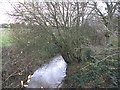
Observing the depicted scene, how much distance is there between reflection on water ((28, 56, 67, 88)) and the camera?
2859 mm

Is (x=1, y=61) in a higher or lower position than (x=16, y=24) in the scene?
lower

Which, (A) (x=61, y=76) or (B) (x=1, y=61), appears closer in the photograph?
(B) (x=1, y=61)

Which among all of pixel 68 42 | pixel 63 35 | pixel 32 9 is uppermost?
pixel 32 9

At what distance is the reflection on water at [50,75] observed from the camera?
286 centimetres

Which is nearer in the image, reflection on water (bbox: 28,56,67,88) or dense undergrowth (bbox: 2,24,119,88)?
dense undergrowth (bbox: 2,24,119,88)

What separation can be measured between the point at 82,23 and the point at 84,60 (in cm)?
132

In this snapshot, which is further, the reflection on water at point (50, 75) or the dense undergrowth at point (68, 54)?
the reflection on water at point (50, 75)

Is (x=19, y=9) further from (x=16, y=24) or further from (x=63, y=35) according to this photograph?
(x=63, y=35)

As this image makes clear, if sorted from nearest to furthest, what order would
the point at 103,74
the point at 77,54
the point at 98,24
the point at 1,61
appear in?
the point at 1,61
the point at 103,74
the point at 98,24
the point at 77,54

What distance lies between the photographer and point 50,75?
10.8 ft

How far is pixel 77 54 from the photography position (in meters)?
3.26

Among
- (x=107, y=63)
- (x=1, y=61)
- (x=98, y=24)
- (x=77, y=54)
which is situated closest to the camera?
(x=1, y=61)

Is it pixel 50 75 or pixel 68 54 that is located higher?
pixel 68 54

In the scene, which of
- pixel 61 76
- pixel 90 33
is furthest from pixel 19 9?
pixel 61 76
